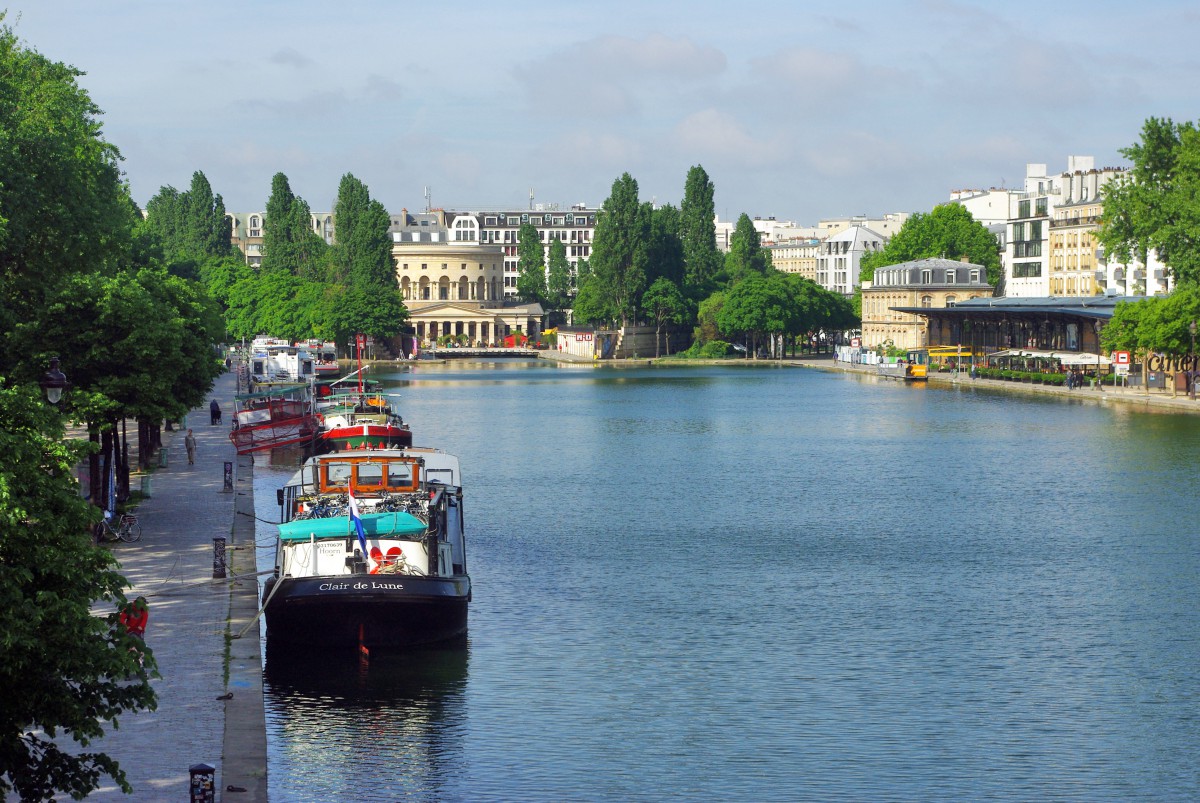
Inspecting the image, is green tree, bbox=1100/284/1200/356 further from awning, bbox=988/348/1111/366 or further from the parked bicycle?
the parked bicycle

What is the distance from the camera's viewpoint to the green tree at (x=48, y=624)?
17.7m

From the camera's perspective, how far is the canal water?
27234 mm

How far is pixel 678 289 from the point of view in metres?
192

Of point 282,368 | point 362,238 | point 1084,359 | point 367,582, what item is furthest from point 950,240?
point 367,582

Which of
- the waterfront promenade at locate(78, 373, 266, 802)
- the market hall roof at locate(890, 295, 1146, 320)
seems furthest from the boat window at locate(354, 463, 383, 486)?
the market hall roof at locate(890, 295, 1146, 320)

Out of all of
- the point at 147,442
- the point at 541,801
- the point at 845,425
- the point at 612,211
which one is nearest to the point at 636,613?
the point at 541,801

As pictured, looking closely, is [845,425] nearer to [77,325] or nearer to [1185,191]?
[1185,191]

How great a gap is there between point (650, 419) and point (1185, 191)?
39.1 metres

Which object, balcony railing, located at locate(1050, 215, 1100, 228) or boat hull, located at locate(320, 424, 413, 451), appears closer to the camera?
boat hull, located at locate(320, 424, 413, 451)

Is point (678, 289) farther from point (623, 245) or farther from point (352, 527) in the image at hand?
point (352, 527)

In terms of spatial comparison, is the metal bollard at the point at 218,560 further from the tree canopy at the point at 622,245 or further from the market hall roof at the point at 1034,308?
the tree canopy at the point at 622,245

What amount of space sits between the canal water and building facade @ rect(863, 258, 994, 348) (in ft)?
338

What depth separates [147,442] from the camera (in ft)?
216

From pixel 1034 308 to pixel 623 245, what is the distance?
56913 millimetres
